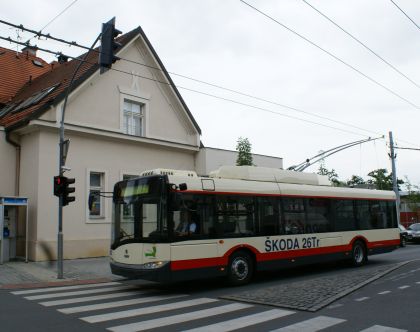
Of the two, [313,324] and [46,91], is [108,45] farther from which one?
[46,91]

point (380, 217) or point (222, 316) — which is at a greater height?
point (380, 217)

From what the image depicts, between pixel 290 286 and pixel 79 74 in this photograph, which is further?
pixel 79 74

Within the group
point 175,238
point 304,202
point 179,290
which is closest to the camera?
point 175,238

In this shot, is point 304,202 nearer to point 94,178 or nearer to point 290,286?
point 290,286

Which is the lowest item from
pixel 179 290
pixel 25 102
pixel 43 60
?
pixel 179 290

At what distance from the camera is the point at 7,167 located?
61.0 ft

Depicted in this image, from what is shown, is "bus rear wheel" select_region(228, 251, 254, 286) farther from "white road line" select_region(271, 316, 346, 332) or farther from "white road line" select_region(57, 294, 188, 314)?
"white road line" select_region(271, 316, 346, 332)

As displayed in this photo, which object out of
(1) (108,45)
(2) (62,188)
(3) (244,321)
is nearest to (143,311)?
(3) (244,321)

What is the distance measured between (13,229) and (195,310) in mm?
11360

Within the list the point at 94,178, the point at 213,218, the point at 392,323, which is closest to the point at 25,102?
the point at 94,178

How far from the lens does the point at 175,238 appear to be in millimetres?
10398

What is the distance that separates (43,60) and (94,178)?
13043 mm

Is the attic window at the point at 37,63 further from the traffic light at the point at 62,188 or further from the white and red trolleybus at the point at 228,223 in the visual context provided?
the white and red trolleybus at the point at 228,223

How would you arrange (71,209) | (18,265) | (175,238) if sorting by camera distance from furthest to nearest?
(71,209) → (18,265) → (175,238)
